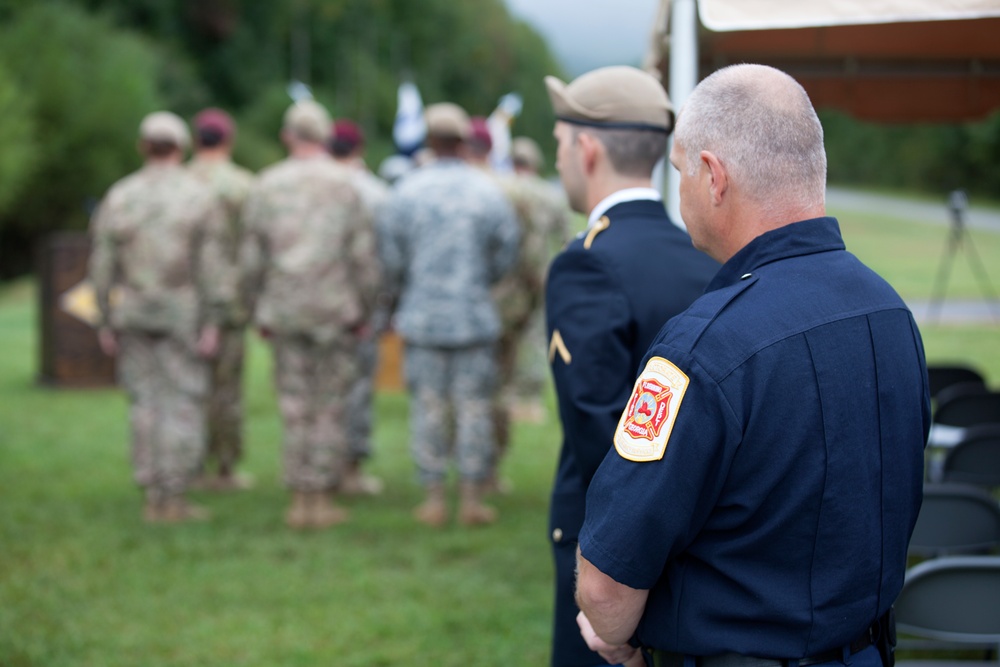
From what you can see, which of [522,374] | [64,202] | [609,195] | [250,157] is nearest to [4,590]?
[609,195]

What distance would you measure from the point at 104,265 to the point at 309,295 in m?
1.11

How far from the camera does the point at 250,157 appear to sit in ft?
126

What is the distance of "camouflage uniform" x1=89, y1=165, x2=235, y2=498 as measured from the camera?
5605mm

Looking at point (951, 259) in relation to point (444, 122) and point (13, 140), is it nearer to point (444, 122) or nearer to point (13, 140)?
point (444, 122)

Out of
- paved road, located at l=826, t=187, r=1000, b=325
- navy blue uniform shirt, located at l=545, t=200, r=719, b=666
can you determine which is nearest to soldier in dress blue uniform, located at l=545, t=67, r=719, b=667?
navy blue uniform shirt, located at l=545, t=200, r=719, b=666

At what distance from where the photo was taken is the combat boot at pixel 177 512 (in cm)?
582

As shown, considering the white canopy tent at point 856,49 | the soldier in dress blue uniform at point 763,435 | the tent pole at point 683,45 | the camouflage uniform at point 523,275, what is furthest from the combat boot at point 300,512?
the soldier in dress blue uniform at point 763,435

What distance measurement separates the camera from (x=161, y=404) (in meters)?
5.74

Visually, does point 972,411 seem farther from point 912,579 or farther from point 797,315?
point 797,315

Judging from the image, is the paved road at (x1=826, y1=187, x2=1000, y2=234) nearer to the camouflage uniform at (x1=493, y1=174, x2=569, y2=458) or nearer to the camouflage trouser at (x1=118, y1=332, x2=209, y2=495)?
the camouflage uniform at (x1=493, y1=174, x2=569, y2=458)

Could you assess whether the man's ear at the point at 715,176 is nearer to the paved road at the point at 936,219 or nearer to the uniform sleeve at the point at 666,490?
the uniform sleeve at the point at 666,490

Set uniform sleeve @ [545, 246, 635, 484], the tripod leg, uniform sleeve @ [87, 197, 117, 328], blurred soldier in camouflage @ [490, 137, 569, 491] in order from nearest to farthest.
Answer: uniform sleeve @ [545, 246, 635, 484]
uniform sleeve @ [87, 197, 117, 328]
blurred soldier in camouflage @ [490, 137, 569, 491]
the tripod leg

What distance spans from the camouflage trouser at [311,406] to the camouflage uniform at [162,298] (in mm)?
480

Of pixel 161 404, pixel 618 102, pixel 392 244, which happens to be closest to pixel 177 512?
pixel 161 404
